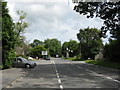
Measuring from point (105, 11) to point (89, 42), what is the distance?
185 feet

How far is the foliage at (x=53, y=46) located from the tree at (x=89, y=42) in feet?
251

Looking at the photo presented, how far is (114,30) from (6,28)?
13.4 meters

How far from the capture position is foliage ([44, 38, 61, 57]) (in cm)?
16862

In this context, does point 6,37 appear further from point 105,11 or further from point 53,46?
point 53,46

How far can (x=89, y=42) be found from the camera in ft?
273

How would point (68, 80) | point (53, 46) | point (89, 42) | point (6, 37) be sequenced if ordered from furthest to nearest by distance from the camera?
point (53, 46) → point (89, 42) → point (6, 37) → point (68, 80)

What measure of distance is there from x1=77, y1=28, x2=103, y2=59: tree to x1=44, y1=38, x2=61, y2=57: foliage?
3013 inches

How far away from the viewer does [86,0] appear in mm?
26703

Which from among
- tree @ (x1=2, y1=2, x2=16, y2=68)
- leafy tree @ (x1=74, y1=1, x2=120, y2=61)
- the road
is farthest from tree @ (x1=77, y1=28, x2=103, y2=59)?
the road

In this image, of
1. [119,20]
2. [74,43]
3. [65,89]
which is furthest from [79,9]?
[74,43]

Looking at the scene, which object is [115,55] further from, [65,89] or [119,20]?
[65,89]

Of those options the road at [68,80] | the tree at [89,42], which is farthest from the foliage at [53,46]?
the road at [68,80]

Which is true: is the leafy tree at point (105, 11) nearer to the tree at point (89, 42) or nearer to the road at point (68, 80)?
the road at point (68, 80)

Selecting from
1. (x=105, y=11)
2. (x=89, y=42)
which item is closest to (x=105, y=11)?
(x=105, y=11)
